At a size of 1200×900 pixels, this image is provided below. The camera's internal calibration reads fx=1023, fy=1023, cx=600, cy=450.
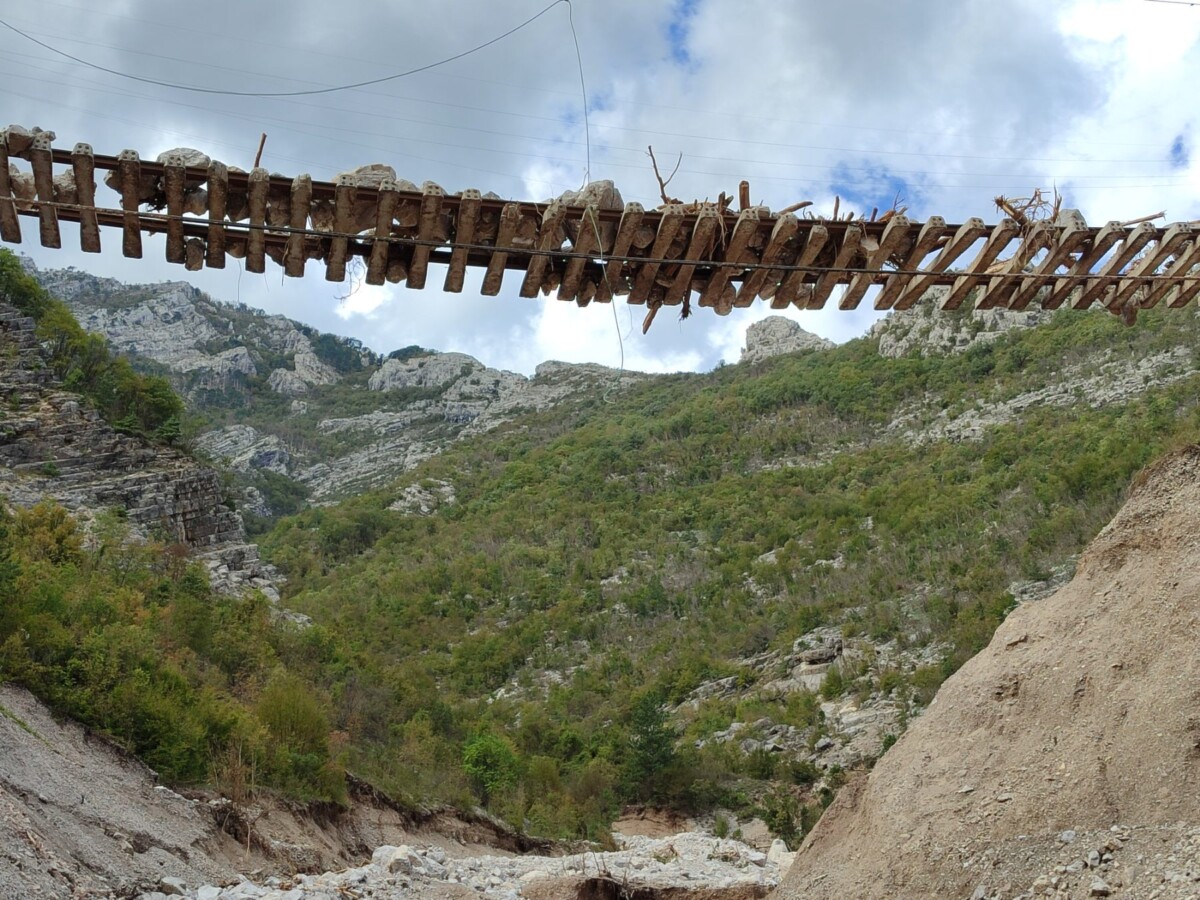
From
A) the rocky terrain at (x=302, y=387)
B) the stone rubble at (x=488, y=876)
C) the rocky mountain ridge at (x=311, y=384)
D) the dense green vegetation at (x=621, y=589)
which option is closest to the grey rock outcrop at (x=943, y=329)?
the rocky mountain ridge at (x=311, y=384)

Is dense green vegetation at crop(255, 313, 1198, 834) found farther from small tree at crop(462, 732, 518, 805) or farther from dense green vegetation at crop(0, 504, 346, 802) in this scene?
dense green vegetation at crop(0, 504, 346, 802)

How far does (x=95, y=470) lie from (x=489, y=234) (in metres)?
30.5

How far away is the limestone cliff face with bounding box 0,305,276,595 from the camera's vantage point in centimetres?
3088

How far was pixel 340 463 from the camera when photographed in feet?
311

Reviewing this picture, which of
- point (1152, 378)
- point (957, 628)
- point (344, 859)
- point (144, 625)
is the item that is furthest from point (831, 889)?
point (1152, 378)

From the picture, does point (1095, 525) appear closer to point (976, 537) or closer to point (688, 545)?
point (976, 537)

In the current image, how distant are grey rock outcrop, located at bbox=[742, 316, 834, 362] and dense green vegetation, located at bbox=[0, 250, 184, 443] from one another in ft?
212

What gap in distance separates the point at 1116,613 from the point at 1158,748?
142 centimetres

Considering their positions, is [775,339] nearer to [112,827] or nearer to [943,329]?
[943,329]

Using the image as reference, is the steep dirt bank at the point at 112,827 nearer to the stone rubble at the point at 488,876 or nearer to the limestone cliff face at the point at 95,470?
the stone rubble at the point at 488,876

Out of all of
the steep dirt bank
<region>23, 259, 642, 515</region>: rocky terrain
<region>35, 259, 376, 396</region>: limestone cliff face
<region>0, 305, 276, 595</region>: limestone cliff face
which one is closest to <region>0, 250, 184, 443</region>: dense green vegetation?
<region>0, 305, 276, 595</region>: limestone cliff face

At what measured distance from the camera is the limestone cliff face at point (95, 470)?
30.9 metres

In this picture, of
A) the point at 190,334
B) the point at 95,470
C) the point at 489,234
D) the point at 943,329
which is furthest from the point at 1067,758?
the point at 190,334

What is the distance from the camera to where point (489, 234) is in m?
5.82
